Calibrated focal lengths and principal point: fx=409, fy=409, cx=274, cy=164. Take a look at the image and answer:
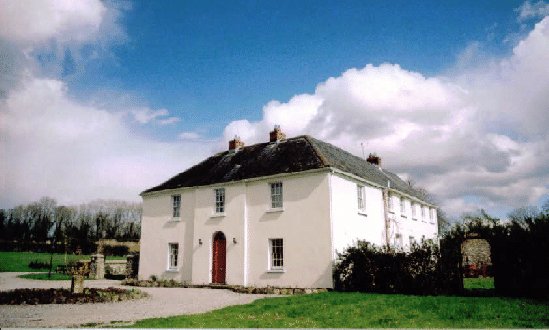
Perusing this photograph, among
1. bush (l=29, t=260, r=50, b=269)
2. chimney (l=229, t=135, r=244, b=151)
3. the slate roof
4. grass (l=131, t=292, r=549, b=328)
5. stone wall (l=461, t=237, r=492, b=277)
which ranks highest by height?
chimney (l=229, t=135, r=244, b=151)

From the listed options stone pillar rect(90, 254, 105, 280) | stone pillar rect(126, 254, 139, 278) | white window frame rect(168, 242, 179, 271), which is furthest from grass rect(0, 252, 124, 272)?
white window frame rect(168, 242, 179, 271)

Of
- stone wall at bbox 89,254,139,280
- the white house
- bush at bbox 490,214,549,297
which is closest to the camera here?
bush at bbox 490,214,549,297

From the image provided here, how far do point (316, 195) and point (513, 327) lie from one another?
31.2 ft

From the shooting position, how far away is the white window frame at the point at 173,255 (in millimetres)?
20781

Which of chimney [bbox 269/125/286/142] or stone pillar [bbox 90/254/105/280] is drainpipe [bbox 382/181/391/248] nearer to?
chimney [bbox 269/125/286/142]

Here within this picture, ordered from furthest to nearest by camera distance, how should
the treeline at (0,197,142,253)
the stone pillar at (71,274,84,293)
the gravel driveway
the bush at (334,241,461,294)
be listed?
1. the treeline at (0,197,142,253)
2. the stone pillar at (71,274,84,293)
3. the bush at (334,241,461,294)
4. the gravel driveway

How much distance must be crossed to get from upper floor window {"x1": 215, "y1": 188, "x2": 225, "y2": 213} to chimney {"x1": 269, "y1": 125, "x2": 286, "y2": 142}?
13.5ft

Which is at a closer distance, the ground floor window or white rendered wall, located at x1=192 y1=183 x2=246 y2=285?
white rendered wall, located at x1=192 y1=183 x2=246 y2=285

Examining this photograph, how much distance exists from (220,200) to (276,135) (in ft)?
15.5

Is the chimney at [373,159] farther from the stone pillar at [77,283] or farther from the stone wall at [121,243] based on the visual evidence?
the stone wall at [121,243]

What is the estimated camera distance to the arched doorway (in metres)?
Answer: 18.7

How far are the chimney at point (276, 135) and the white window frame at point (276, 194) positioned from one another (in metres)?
4.14

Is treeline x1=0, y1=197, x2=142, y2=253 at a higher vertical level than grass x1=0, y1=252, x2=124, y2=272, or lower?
higher

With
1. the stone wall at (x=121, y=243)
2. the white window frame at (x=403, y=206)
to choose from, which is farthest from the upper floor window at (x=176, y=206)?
the stone wall at (x=121, y=243)
